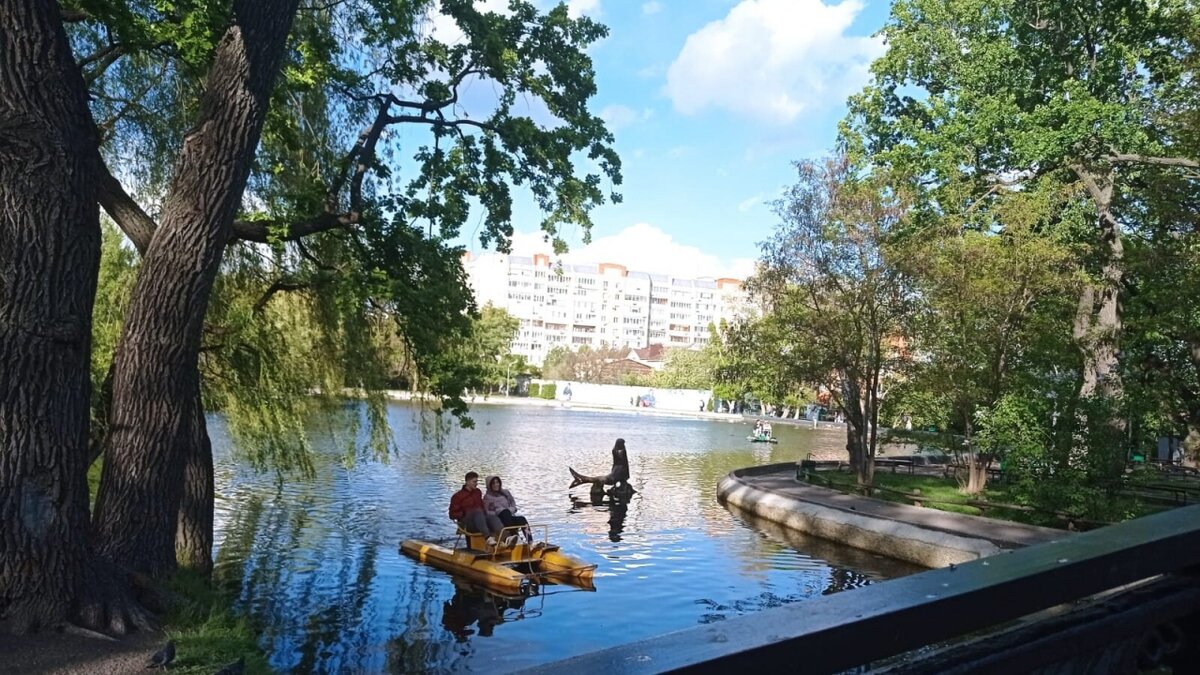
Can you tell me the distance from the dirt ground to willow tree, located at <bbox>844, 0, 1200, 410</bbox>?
21.6 metres

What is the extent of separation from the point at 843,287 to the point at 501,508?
13.6 m

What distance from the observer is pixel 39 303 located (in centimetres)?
707

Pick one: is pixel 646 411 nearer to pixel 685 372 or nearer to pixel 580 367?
pixel 685 372

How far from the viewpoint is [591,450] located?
44750 mm

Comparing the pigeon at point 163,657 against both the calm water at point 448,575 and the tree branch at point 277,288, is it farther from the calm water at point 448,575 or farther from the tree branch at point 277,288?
the tree branch at point 277,288

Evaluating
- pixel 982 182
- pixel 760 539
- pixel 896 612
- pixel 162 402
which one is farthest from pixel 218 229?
pixel 982 182

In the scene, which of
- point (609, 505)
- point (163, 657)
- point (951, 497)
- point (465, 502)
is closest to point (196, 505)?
point (163, 657)

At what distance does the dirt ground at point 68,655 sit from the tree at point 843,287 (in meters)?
21.5

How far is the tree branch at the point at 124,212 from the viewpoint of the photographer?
1038cm

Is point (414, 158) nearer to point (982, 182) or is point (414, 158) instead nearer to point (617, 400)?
point (982, 182)

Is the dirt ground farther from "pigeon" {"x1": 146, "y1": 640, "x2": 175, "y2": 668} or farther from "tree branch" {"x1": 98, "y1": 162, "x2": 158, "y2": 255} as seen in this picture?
"tree branch" {"x1": 98, "y1": 162, "x2": 158, "y2": 255}

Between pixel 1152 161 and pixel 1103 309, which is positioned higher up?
pixel 1152 161

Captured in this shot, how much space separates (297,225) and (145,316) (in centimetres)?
398

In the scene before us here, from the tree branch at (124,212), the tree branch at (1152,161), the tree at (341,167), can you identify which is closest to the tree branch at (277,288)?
the tree at (341,167)
